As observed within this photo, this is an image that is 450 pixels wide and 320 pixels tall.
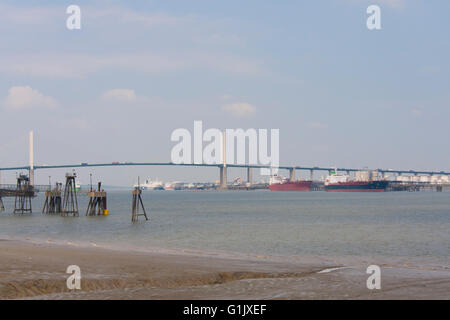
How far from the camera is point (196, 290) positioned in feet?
39.3

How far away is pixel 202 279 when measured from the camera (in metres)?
13.2

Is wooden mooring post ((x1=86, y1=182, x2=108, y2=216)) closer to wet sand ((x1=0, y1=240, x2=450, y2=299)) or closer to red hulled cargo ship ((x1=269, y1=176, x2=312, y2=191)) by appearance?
wet sand ((x1=0, y1=240, x2=450, y2=299))

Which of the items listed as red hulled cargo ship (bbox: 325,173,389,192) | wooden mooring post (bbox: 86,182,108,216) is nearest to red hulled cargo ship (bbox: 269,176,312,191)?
red hulled cargo ship (bbox: 325,173,389,192)

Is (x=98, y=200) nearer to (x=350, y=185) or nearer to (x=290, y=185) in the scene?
(x=350, y=185)

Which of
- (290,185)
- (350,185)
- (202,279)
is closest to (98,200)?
(202,279)

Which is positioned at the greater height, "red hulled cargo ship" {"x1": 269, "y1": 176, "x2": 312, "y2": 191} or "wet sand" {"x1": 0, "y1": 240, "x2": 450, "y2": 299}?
"wet sand" {"x1": 0, "y1": 240, "x2": 450, "y2": 299}

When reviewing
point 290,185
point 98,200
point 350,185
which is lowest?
point 290,185

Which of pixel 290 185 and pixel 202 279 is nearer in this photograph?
pixel 202 279

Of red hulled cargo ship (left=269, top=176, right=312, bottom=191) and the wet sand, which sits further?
red hulled cargo ship (left=269, top=176, right=312, bottom=191)

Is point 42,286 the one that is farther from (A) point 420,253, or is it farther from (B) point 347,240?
(B) point 347,240

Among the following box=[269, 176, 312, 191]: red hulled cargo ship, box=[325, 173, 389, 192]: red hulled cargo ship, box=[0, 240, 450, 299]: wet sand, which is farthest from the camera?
box=[269, 176, 312, 191]: red hulled cargo ship

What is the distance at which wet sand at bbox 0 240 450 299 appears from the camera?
11.4 metres

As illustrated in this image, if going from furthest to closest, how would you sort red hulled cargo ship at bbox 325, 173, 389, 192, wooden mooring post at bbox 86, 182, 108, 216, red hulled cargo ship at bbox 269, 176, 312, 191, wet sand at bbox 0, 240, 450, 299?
red hulled cargo ship at bbox 269, 176, 312, 191 → red hulled cargo ship at bbox 325, 173, 389, 192 → wooden mooring post at bbox 86, 182, 108, 216 → wet sand at bbox 0, 240, 450, 299
